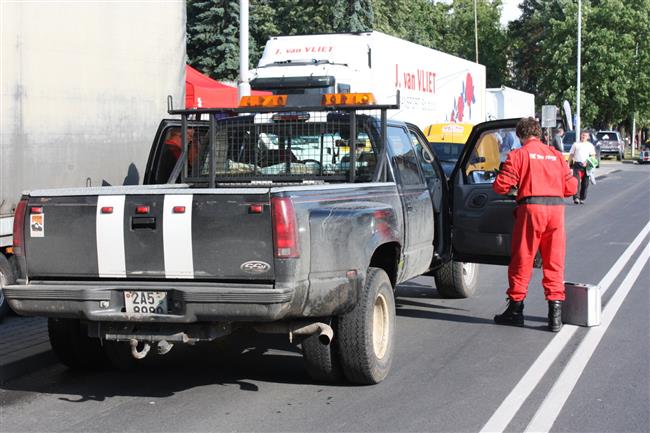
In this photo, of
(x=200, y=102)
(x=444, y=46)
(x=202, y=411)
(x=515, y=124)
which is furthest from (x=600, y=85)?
(x=202, y=411)

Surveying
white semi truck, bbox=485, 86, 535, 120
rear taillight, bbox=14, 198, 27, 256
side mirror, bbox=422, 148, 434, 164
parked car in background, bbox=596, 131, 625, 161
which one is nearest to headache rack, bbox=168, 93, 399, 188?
side mirror, bbox=422, 148, 434, 164

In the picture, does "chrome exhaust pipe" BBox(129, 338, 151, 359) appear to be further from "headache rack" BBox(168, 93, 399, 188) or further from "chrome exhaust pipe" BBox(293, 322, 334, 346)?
"headache rack" BBox(168, 93, 399, 188)

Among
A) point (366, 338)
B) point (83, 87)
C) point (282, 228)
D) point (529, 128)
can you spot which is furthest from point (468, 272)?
point (282, 228)

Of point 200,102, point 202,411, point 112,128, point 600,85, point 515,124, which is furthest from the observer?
point 600,85

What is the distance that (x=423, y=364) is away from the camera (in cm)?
730

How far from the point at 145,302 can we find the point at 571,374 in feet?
10.5

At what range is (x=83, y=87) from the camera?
9.28m

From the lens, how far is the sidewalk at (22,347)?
7.09 m

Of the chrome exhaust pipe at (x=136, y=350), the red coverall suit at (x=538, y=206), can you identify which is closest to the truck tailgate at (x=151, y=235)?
the chrome exhaust pipe at (x=136, y=350)

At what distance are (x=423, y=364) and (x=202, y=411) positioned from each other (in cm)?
200

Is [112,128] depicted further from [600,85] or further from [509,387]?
[600,85]

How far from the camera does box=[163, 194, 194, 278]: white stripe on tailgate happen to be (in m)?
5.79

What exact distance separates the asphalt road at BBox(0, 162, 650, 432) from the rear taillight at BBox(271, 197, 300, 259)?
1.08 metres

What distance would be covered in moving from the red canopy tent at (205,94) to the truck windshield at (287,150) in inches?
340
